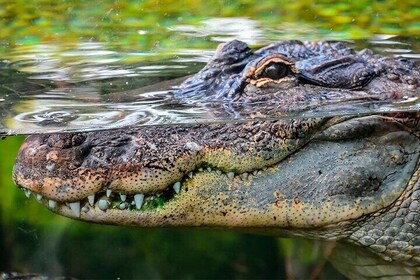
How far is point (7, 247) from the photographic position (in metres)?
6.93

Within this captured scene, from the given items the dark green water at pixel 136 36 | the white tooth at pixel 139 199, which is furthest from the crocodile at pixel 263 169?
the dark green water at pixel 136 36

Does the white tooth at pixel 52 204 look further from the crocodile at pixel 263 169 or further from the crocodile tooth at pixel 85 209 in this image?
the crocodile tooth at pixel 85 209

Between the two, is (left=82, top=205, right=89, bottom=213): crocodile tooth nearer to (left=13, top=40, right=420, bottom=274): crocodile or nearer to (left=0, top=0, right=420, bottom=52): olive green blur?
(left=13, top=40, right=420, bottom=274): crocodile

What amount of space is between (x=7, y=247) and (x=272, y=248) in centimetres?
Answer: 246

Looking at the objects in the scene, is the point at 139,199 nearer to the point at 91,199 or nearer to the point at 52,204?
the point at 91,199

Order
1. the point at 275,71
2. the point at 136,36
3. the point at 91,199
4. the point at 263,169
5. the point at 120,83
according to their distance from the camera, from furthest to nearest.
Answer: the point at 136,36, the point at 120,83, the point at 275,71, the point at 263,169, the point at 91,199

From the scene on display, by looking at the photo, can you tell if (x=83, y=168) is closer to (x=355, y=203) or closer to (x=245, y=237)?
(x=355, y=203)

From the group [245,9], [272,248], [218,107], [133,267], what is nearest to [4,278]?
[218,107]

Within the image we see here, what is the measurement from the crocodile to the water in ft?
0.29

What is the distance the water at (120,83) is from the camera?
3383mm

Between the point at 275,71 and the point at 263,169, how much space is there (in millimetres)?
482

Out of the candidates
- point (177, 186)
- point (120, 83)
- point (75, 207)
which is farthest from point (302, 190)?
point (120, 83)

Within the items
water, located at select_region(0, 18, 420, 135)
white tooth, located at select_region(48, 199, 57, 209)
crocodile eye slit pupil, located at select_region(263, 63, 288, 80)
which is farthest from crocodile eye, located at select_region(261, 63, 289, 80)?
white tooth, located at select_region(48, 199, 57, 209)

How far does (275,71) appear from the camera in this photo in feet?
11.2
